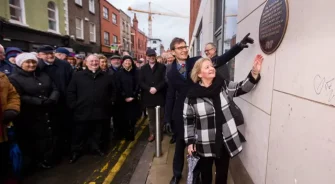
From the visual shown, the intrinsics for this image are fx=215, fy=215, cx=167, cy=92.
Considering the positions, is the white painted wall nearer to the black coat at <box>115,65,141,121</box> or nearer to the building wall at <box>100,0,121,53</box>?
the black coat at <box>115,65,141,121</box>

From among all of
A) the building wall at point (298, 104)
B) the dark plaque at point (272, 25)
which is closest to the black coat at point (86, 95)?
the building wall at point (298, 104)

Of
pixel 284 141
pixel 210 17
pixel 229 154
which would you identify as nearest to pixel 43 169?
pixel 229 154

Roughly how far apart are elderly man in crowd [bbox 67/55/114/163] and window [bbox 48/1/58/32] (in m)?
13.1

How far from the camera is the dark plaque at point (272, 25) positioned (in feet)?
5.96

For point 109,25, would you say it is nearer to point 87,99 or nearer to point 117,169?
point 87,99

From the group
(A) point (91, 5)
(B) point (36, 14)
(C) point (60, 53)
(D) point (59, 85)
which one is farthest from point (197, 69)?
(A) point (91, 5)

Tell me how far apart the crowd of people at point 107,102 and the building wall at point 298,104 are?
0.96ft

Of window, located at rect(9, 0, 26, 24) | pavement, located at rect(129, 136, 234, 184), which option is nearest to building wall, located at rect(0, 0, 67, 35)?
window, located at rect(9, 0, 26, 24)

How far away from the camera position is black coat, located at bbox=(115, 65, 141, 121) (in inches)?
190

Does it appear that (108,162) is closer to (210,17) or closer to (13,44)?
(210,17)

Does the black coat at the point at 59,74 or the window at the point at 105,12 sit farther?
the window at the point at 105,12

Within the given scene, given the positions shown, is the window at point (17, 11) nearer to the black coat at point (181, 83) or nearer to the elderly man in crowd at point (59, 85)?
the elderly man in crowd at point (59, 85)

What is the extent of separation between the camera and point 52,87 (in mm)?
3699

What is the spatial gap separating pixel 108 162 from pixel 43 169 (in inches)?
42.6
